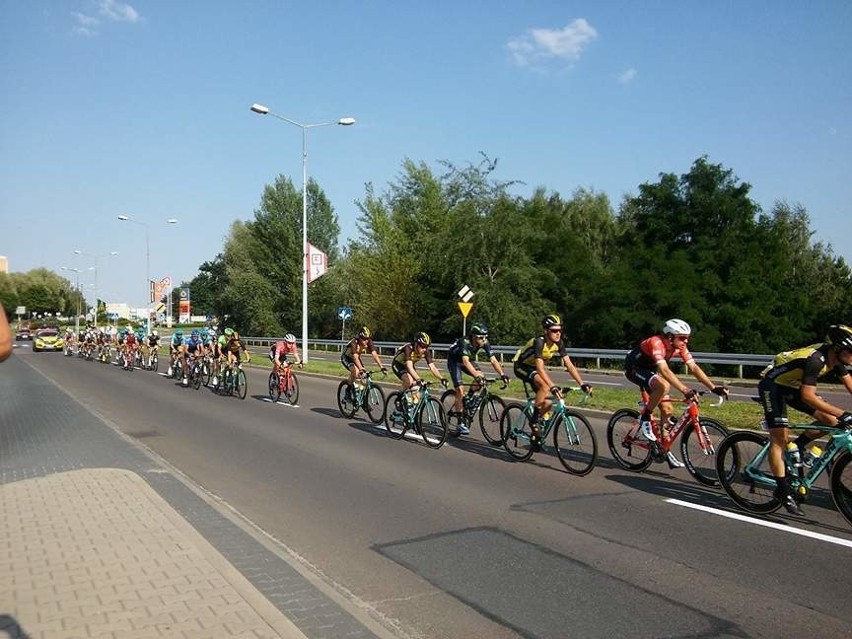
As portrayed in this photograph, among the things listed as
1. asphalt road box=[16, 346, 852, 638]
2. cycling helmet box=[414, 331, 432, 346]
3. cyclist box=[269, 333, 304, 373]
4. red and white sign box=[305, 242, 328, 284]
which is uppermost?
red and white sign box=[305, 242, 328, 284]

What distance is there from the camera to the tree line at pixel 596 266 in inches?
1458

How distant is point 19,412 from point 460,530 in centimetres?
1226

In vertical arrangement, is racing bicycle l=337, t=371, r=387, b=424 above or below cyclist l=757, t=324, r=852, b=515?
below

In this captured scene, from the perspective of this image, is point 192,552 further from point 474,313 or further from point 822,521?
point 474,313

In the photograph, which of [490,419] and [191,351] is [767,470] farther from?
[191,351]

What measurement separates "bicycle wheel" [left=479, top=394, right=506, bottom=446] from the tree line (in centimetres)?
2701

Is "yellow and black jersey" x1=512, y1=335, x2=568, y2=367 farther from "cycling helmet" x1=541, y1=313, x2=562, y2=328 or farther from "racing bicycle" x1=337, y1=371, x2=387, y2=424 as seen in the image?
"racing bicycle" x1=337, y1=371, x2=387, y2=424

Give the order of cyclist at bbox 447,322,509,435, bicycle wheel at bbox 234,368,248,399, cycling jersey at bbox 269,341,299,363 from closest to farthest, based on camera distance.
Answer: cyclist at bbox 447,322,509,435, cycling jersey at bbox 269,341,299,363, bicycle wheel at bbox 234,368,248,399

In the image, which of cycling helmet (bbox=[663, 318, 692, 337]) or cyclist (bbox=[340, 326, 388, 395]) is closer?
cycling helmet (bbox=[663, 318, 692, 337])

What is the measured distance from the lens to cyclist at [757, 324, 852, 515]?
6.11 m

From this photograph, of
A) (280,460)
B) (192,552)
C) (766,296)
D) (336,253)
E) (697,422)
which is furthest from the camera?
(336,253)

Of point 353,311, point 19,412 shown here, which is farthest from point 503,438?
point 353,311

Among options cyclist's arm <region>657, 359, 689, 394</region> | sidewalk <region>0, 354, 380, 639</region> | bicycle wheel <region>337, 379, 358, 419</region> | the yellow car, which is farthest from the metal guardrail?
sidewalk <region>0, 354, 380, 639</region>

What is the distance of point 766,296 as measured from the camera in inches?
1449
